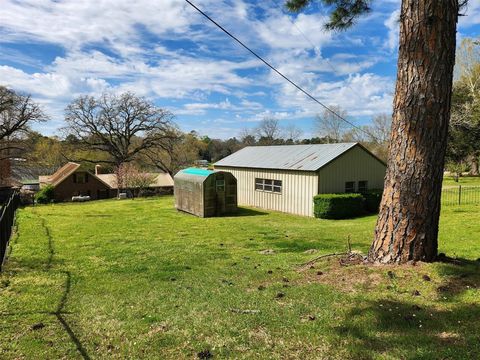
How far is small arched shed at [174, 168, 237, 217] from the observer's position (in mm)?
19266

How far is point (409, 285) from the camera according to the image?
4605 mm

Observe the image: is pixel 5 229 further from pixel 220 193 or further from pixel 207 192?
pixel 220 193

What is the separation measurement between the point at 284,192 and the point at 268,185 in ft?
5.28

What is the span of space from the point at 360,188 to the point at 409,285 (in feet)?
59.6

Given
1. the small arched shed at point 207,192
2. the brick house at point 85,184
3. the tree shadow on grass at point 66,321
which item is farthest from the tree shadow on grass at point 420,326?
the brick house at point 85,184

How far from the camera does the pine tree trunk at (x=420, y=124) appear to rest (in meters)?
4.83

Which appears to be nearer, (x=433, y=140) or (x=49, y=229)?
(x=433, y=140)

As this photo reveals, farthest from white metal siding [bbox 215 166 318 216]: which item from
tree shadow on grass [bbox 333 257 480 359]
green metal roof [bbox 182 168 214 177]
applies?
tree shadow on grass [bbox 333 257 480 359]

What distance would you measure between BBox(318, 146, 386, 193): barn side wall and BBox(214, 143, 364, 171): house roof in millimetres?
452

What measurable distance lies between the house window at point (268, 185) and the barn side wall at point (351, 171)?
123 inches

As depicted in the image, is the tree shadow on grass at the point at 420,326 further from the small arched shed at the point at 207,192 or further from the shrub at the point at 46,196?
the shrub at the point at 46,196

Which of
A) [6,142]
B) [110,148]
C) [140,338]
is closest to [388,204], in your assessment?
[140,338]

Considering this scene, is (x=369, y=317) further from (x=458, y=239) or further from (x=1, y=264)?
(x=458, y=239)

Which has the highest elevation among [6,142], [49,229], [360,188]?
[6,142]
